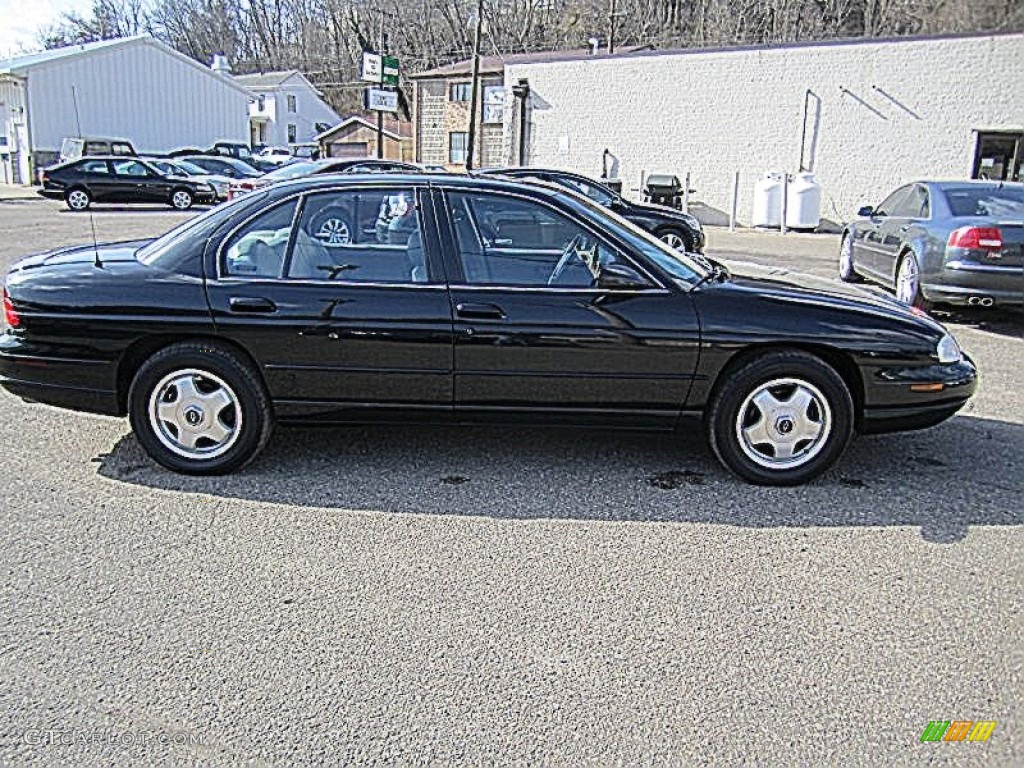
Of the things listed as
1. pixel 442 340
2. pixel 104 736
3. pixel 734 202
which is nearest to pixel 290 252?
pixel 442 340

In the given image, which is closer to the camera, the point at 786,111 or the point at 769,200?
the point at 769,200

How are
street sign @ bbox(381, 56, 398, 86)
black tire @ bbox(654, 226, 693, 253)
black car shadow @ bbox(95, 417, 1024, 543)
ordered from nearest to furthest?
black car shadow @ bbox(95, 417, 1024, 543) < black tire @ bbox(654, 226, 693, 253) < street sign @ bbox(381, 56, 398, 86)

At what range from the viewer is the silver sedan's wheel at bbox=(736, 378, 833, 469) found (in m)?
4.41

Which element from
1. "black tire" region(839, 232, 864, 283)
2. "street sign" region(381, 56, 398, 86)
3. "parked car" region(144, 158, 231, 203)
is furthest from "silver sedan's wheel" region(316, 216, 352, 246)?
"street sign" region(381, 56, 398, 86)

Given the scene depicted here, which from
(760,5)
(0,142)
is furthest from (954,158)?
(0,142)

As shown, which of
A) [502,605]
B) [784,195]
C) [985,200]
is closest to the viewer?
[502,605]

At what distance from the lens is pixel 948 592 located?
11.2 ft

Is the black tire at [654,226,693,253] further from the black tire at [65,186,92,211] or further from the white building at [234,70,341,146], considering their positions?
the white building at [234,70,341,146]

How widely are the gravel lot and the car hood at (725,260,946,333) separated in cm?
83

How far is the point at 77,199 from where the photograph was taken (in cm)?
2341

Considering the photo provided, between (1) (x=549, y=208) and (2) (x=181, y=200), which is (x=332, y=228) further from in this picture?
(2) (x=181, y=200)

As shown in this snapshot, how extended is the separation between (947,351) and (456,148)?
37.0 m

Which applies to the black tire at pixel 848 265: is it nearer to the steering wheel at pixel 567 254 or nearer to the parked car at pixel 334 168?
the parked car at pixel 334 168

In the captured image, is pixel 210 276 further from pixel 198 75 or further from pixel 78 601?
pixel 198 75
